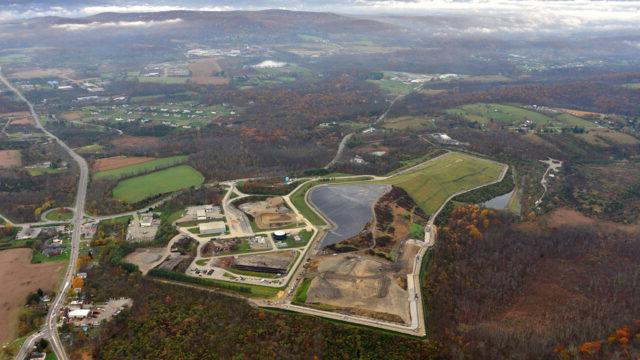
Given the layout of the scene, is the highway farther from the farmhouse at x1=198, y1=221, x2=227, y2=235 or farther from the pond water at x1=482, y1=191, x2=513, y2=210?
the pond water at x1=482, y1=191, x2=513, y2=210

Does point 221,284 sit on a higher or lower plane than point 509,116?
higher

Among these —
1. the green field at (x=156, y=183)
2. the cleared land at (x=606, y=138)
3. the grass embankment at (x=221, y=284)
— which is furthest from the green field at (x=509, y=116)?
the grass embankment at (x=221, y=284)

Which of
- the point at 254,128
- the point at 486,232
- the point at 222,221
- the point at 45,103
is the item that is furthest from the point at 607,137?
the point at 45,103

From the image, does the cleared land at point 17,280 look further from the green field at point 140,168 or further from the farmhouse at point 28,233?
the green field at point 140,168

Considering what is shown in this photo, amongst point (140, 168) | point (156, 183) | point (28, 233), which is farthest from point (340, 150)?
point (28, 233)

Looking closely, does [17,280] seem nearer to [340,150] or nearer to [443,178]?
[443,178]

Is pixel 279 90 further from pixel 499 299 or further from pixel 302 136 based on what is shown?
pixel 499 299

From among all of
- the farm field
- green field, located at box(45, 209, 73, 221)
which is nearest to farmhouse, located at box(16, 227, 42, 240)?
green field, located at box(45, 209, 73, 221)
